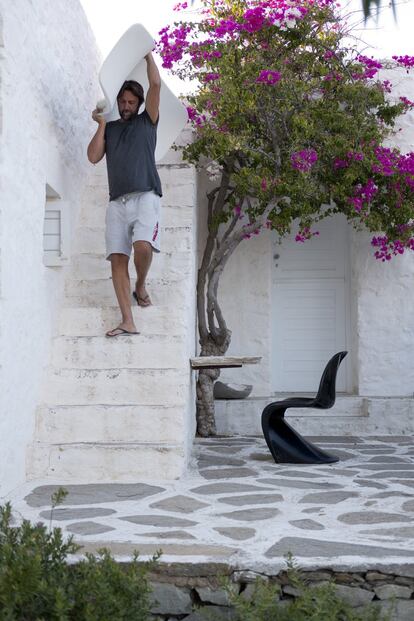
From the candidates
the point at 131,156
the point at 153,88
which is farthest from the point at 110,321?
the point at 153,88

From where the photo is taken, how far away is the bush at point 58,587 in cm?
232

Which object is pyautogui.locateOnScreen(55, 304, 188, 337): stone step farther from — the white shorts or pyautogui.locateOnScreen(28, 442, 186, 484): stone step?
pyautogui.locateOnScreen(28, 442, 186, 484): stone step

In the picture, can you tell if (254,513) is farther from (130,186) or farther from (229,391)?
(229,391)

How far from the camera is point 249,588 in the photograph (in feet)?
9.50

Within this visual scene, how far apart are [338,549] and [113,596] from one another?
1089 millimetres

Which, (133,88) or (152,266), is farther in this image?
(152,266)

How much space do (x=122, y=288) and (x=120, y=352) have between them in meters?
0.47

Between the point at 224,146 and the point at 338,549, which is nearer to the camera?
the point at 338,549

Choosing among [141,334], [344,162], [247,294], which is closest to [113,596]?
[141,334]

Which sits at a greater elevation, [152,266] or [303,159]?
[303,159]

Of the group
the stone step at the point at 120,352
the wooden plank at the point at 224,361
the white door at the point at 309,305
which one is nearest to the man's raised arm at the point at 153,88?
the stone step at the point at 120,352

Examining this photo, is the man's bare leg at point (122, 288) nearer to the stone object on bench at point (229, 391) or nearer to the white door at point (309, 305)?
the stone object on bench at point (229, 391)

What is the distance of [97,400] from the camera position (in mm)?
5098

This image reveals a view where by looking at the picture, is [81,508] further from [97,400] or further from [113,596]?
[113,596]
